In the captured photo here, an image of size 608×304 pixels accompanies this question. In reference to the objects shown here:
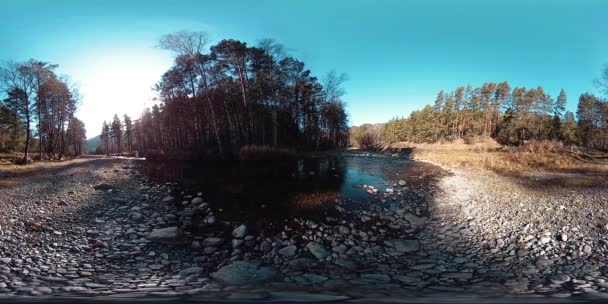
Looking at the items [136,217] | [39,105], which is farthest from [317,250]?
[39,105]

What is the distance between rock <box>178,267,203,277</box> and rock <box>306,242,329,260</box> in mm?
2186

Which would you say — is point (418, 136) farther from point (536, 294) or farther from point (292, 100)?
point (536, 294)

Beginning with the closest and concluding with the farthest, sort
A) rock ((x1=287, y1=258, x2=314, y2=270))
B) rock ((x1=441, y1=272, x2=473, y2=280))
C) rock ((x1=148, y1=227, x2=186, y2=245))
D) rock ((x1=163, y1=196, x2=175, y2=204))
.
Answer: rock ((x1=441, y1=272, x2=473, y2=280))
rock ((x1=287, y1=258, x2=314, y2=270))
rock ((x1=148, y1=227, x2=186, y2=245))
rock ((x1=163, y1=196, x2=175, y2=204))

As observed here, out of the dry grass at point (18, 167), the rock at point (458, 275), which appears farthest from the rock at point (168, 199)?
the dry grass at point (18, 167)

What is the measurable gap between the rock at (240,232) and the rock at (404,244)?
343 centimetres

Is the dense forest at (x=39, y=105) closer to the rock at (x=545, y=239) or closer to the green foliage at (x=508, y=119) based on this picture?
the rock at (x=545, y=239)

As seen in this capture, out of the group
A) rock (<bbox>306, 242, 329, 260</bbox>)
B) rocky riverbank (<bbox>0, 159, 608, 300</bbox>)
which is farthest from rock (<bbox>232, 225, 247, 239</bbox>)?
rock (<bbox>306, 242, 329, 260</bbox>)

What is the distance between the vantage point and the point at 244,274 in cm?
441

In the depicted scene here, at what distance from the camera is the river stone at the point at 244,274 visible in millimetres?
4188

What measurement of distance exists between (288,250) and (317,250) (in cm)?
61

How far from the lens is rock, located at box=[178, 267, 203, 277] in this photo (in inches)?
178

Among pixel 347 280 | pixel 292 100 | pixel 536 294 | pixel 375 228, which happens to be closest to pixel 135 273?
pixel 347 280

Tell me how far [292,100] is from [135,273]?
36.2 meters

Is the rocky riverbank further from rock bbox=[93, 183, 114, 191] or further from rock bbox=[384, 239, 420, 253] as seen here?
rock bbox=[93, 183, 114, 191]
